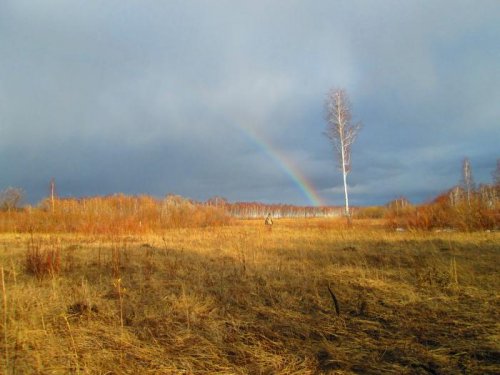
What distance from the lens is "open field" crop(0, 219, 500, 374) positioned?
4004 millimetres

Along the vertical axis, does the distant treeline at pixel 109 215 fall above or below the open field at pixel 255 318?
above

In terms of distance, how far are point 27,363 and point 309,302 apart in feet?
13.4

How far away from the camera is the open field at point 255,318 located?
4.00 meters

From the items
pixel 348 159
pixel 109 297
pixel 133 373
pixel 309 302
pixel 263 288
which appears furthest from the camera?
pixel 348 159

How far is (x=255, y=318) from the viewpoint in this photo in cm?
559

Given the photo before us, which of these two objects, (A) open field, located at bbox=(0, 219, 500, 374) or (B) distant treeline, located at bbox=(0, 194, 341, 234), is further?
(B) distant treeline, located at bbox=(0, 194, 341, 234)

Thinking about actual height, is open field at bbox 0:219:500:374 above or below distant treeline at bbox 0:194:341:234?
below

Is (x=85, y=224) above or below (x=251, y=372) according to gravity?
above

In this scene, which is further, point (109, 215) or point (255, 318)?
point (109, 215)

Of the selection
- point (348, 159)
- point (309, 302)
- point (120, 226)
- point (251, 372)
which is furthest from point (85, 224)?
point (251, 372)

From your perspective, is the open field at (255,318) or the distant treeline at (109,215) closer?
the open field at (255,318)

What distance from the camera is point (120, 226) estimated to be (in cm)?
2325

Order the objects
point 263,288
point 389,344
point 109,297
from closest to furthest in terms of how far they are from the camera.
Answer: point 389,344 < point 109,297 < point 263,288

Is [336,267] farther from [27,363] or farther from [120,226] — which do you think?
[120,226]
